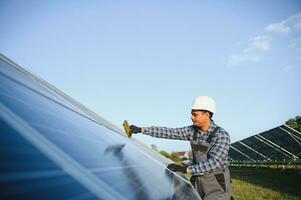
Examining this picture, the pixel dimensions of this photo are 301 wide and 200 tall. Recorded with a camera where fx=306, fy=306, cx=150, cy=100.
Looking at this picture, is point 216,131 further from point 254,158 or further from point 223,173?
point 254,158

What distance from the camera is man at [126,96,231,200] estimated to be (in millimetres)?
2670

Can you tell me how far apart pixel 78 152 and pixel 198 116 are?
1.90 m

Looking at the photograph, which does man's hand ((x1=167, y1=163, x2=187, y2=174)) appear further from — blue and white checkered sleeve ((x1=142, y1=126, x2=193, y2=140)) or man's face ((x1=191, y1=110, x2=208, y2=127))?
blue and white checkered sleeve ((x1=142, y1=126, x2=193, y2=140))

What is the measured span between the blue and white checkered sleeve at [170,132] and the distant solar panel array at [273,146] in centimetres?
1245

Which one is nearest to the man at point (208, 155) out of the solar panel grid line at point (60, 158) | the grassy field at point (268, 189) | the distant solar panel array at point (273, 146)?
the solar panel grid line at point (60, 158)

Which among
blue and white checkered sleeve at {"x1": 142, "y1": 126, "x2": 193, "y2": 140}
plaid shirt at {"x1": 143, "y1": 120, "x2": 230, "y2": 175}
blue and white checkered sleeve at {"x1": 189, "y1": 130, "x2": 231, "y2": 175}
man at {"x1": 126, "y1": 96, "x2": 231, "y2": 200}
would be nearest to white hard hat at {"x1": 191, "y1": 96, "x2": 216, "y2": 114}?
man at {"x1": 126, "y1": 96, "x2": 231, "y2": 200}

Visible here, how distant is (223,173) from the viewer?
278 centimetres

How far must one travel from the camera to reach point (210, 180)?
2752 millimetres

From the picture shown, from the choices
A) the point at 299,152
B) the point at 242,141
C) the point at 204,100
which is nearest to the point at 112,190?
the point at 204,100

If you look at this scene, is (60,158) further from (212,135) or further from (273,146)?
(273,146)

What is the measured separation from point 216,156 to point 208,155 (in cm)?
21

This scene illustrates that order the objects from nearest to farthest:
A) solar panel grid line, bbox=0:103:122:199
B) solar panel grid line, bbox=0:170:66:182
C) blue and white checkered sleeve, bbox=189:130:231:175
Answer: solar panel grid line, bbox=0:170:66:182 → solar panel grid line, bbox=0:103:122:199 → blue and white checkered sleeve, bbox=189:130:231:175

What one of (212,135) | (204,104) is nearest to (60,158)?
(212,135)

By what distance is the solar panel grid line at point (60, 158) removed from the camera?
0.90m
